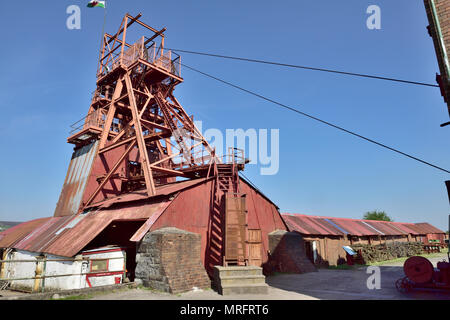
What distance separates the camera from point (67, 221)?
54.6 ft

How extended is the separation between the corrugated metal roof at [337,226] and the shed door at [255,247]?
624 centimetres

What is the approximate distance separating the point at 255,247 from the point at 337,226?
47.5 ft

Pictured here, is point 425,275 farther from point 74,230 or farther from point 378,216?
point 378,216

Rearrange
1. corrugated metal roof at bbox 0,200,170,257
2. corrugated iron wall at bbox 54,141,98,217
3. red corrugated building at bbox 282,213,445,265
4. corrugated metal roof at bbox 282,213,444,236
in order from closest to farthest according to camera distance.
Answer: corrugated metal roof at bbox 0,200,170,257 < corrugated iron wall at bbox 54,141,98,217 < red corrugated building at bbox 282,213,445,265 < corrugated metal roof at bbox 282,213,444,236

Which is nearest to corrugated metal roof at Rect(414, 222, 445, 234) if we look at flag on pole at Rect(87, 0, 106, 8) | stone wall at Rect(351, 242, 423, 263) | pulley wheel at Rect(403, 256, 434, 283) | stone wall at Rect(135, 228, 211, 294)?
stone wall at Rect(351, 242, 423, 263)

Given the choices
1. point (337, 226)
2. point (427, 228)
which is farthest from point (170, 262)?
point (427, 228)

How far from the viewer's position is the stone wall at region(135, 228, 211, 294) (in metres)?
10.6

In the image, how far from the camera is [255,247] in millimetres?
14922

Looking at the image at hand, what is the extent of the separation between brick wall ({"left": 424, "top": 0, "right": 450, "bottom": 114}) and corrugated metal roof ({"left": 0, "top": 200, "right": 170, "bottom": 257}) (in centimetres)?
1106

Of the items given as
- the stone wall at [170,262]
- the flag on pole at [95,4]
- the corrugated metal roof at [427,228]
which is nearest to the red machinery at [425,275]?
the stone wall at [170,262]

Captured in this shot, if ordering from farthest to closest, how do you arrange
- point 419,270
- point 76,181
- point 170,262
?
1. point 76,181
2. point 170,262
3. point 419,270

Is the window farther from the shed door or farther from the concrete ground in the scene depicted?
the shed door

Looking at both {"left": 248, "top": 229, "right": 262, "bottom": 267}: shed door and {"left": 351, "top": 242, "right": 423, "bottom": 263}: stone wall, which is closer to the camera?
{"left": 248, "top": 229, "right": 262, "bottom": 267}: shed door
